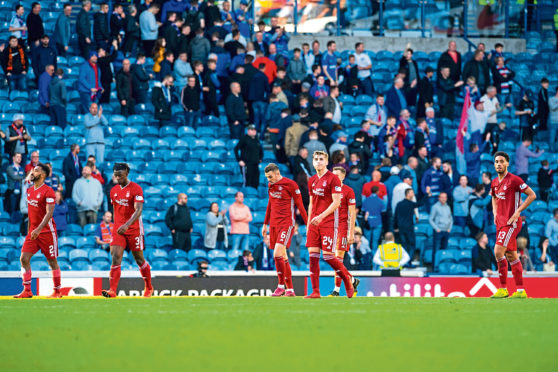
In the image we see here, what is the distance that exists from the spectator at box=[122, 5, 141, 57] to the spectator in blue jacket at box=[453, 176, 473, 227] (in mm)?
9521

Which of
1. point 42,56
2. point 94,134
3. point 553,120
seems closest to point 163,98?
point 94,134

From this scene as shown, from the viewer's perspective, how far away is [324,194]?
13727mm

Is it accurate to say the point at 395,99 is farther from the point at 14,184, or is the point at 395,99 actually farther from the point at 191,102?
the point at 14,184

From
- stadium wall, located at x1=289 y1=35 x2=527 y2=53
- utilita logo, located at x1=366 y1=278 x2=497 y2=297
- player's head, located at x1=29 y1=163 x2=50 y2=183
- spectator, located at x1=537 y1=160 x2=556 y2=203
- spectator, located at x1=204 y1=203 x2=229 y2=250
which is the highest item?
stadium wall, located at x1=289 y1=35 x2=527 y2=53

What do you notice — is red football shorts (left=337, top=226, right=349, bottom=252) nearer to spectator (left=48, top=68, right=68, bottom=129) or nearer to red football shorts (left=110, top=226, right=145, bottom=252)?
red football shorts (left=110, top=226, right=145, bottom=252)

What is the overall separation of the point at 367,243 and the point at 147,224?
5181 millimetres

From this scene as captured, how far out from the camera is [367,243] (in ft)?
69.8

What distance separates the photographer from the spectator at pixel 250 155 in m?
22.8

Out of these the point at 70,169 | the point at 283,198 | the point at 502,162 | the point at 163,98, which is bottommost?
the point at 70,169

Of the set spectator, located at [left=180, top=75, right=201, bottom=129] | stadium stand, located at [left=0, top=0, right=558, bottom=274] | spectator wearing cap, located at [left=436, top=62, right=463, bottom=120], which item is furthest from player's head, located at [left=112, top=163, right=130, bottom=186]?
spectator wearing cap, located at [left=436, top=62, right=463, bottom=120]

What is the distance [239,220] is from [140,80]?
535cm

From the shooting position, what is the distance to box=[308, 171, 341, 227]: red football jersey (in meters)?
13.6

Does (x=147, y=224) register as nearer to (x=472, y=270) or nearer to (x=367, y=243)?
(x=367, y=243)

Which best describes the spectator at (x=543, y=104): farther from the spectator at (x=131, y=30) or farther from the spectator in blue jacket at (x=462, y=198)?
the spectator at (x=131, y=30)
